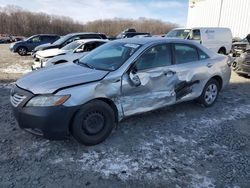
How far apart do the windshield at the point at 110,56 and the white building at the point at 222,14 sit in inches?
872

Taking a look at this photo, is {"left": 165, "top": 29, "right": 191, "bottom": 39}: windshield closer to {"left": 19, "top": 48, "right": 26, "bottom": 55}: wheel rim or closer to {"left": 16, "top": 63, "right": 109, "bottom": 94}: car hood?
{"left": 16, "top": 63, "right": 109, "bottom": 94}: car hood

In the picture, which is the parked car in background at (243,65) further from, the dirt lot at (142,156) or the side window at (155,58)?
the side window at (155,58)

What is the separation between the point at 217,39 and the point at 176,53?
9.80 m

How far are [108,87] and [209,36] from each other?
1078 cm

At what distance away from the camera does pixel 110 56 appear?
4500mm

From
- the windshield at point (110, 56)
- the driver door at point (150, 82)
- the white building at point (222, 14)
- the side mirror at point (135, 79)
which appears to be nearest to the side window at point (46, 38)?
the windshield at point (110, 56)

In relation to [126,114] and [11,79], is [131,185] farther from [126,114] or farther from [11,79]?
[11,79]

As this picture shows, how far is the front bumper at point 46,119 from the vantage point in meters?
3.37

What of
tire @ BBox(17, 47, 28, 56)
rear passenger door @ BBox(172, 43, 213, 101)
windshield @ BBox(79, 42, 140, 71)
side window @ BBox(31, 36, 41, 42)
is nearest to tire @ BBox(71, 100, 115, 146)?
windshield @ BBox(79, 42, 140, 71)

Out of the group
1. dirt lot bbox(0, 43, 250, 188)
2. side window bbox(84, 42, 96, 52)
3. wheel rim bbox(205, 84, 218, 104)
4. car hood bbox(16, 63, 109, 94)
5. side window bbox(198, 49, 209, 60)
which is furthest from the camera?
side window bbox(84, 42, 96, 52)

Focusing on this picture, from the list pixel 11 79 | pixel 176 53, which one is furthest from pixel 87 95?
pixel 11 79

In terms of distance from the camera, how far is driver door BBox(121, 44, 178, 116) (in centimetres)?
402

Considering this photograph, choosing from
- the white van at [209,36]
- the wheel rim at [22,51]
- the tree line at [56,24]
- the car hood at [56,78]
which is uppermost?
the tree line at [56,24]

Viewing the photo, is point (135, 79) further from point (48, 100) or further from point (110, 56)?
point (48, 100)
